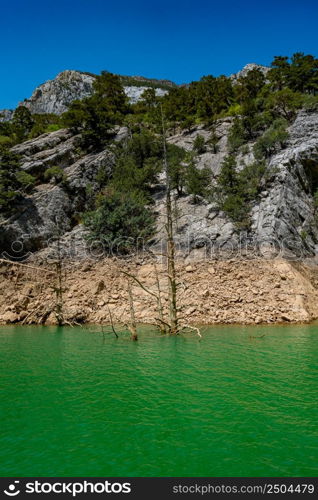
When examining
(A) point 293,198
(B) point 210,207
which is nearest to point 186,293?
(B) point 210,207

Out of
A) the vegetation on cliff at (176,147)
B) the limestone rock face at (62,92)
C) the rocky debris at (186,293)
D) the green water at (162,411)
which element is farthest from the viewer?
the limestone rock face at (62,92)

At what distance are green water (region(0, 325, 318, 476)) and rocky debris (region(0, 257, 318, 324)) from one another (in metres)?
5.85

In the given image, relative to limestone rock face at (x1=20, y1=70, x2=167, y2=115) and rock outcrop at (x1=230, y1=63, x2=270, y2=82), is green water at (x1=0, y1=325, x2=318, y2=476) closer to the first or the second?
rock outcrop at (x1=230, y1=63, x2=270, y2=82)

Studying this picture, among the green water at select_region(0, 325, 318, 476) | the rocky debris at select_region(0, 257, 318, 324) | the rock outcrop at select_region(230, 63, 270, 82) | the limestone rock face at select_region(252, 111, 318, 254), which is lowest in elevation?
the green water at select_region(0, 325, 318, 476)

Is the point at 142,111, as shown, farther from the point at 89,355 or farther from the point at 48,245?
the point at 89,355

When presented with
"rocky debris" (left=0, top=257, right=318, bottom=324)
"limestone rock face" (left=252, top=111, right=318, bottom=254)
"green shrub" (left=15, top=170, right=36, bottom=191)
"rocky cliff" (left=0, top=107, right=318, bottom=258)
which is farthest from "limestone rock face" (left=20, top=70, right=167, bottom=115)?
"rocky debris" (left=0, top=257, right=318, bottom=324)

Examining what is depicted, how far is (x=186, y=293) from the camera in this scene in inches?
803

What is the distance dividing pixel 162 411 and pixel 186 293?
45.1ft

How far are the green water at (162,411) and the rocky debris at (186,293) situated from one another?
5.85m

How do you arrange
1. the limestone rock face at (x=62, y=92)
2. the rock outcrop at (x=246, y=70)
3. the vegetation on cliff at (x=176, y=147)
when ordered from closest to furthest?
the vegetation on cliff at (x=176, y=147) < the rock outcrop at (x=246, y=70) < the limestone rock face at (x=62, y=92)

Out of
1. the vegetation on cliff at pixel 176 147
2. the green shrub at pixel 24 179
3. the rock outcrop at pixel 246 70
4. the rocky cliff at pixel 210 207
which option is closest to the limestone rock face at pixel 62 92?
the rock outcrop at pixel 246 70

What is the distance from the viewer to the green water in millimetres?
4777

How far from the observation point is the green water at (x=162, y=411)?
188 inches

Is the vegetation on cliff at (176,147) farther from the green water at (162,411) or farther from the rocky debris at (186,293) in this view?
the green water at (162,411)
